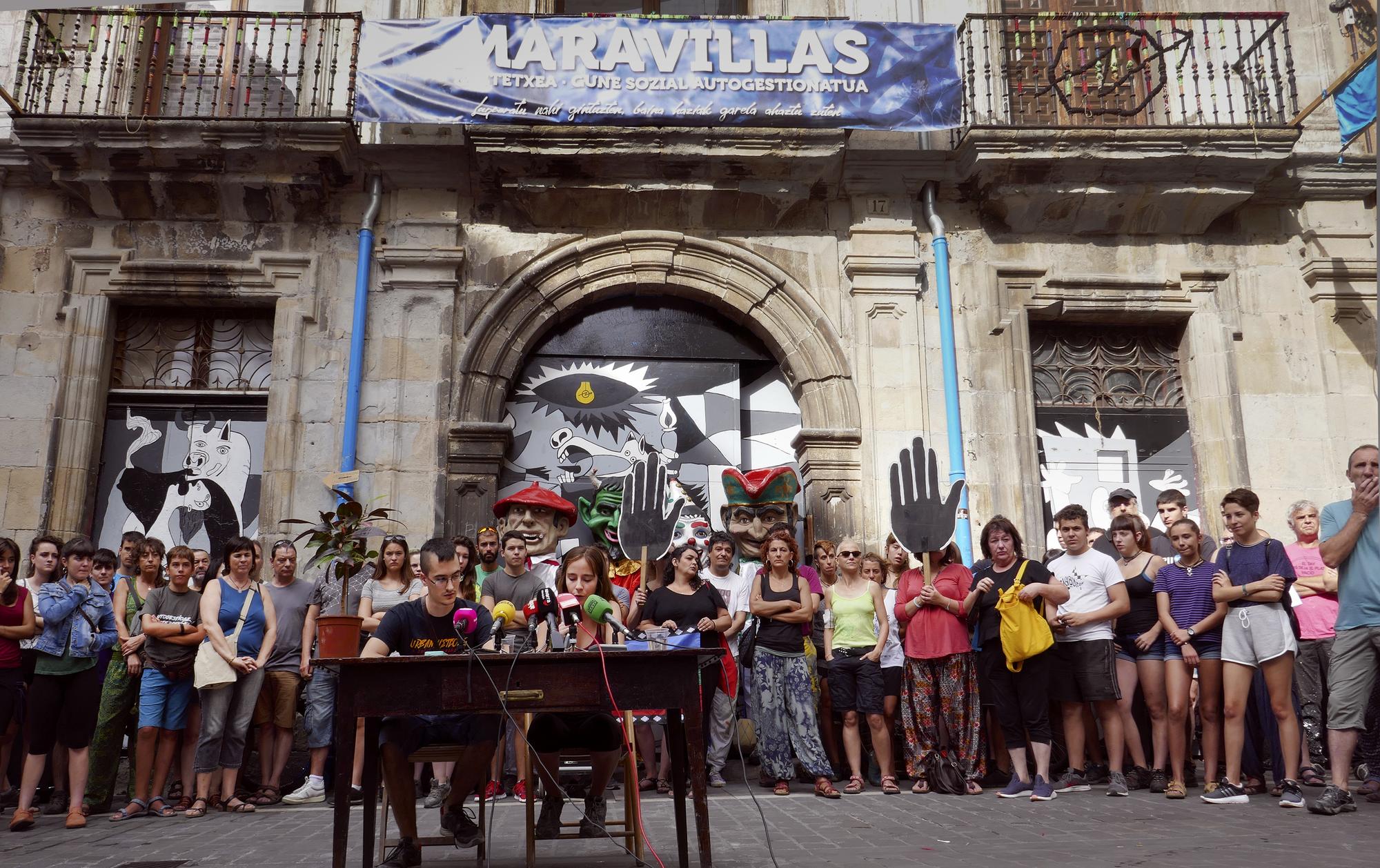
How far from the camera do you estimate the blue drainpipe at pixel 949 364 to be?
974cm

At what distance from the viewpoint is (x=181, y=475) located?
10.3 m

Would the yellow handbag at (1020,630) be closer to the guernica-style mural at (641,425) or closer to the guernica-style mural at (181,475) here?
the guernica-style mural at (641,425)

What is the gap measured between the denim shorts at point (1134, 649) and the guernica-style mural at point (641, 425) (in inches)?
158

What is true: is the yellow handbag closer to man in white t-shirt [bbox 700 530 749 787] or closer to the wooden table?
man in white t-shirt [bbox 700 530 749 787]

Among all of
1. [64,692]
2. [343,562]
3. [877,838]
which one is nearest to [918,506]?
[877,838]

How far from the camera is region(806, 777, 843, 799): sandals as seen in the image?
22.1 ft

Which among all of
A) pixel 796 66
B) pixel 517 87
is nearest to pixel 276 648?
pixel 517 87

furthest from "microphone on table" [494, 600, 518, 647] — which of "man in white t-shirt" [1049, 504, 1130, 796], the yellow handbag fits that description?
"man in white t-shirt" [1049, 504, 1130, 796]

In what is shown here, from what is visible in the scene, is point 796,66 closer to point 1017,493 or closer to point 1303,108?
point 1017,493

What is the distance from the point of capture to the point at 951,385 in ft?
33.2

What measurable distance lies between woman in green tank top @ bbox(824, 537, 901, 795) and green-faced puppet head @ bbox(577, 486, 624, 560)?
266 centimetres

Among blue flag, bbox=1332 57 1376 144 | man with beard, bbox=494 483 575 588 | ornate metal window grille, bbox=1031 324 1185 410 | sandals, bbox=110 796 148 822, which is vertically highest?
blue flag, bbox=1332 57 1376 144

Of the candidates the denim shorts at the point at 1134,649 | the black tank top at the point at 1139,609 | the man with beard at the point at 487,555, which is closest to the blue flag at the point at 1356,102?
the black tank top at the point at 1139,609

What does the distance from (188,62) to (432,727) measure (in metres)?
8.19
